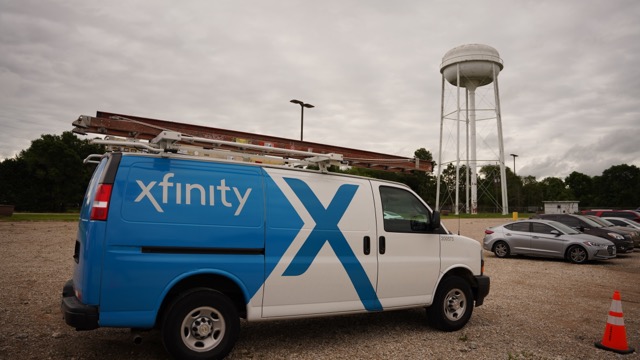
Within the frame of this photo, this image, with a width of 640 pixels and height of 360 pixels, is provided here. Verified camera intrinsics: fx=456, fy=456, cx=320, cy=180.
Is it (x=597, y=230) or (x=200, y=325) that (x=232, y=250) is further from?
(x=597, y=230)

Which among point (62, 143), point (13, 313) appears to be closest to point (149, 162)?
point (13, 313)

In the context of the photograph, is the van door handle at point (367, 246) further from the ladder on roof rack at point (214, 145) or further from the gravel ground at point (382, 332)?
the gravel ground at point (382, 332)

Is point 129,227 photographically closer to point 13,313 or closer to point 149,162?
point 149,162

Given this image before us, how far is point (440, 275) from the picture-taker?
21.6ft

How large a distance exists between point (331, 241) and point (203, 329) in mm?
1819

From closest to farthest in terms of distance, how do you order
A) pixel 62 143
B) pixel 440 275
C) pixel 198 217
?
pixel 198 217
pixel 440 275
pixel 62 143

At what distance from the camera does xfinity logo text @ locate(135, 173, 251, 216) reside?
186 inches

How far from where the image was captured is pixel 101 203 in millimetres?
4496

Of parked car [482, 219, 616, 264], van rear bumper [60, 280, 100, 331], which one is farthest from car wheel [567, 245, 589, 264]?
van rear bumper [60, 280, 100, 331]

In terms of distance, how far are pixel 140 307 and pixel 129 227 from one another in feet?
2.66

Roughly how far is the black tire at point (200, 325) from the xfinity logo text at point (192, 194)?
3.13 feet

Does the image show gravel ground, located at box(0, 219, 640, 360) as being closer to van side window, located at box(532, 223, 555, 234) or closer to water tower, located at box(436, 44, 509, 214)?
van side window, located at box(532, 223, 555, 234)

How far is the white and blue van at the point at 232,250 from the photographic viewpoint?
452 cm

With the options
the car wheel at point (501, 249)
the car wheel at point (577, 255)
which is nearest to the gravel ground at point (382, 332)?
the car wheel at point (577, 255)
